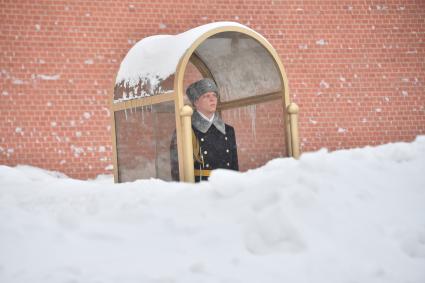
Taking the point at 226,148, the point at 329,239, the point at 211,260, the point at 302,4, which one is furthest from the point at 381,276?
the point at 302,4

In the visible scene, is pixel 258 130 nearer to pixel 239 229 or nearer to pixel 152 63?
pixel 152 63

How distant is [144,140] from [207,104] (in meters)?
0.63

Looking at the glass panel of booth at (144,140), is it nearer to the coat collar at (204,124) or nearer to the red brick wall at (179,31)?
the coat collar at (204,124)

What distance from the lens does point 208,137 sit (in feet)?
18.6

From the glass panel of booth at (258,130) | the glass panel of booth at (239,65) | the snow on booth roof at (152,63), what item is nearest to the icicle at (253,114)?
the glass panel of booth at (258,130)

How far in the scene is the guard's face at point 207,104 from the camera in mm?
5752

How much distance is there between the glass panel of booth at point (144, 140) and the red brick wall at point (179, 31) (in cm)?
221

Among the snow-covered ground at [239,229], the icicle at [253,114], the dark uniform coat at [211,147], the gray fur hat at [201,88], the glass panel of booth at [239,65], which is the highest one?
the glass panel of booth at [239,65]

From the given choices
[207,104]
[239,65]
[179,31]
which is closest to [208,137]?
[207,104]

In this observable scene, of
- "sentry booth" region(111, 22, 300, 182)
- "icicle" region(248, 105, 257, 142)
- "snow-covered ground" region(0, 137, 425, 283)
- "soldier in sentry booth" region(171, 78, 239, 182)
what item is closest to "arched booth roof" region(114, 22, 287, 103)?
"sentry booth" region(111, 22, 300, 182)

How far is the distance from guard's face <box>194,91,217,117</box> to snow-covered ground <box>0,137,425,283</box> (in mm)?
Answer: 1153

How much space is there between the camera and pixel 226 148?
18.9ft

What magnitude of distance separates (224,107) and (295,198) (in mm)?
2777

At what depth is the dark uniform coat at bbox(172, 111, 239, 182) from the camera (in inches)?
221
